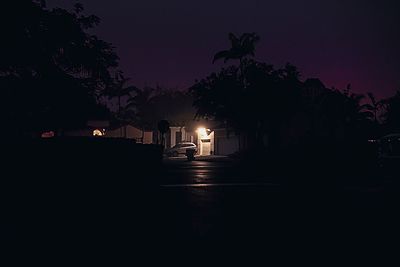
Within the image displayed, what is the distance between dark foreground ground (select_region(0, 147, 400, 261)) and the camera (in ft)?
17.2

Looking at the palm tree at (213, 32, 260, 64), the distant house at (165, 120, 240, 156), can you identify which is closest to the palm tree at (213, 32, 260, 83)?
the palm tree at (213, 32, 260, 64)

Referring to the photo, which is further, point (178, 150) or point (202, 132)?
point (202, 132)

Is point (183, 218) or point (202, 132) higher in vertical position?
point (202, 132)

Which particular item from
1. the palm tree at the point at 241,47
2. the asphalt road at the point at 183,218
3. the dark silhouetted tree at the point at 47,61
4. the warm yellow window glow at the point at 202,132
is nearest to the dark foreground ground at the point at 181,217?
the asphalt road at the point at 183,218

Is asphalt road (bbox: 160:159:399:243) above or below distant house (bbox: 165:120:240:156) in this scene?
below

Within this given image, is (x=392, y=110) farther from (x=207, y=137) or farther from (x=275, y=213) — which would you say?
(x=275, y=213)

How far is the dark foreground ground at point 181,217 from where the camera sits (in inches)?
206

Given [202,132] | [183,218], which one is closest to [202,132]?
[202,132]

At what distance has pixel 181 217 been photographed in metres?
7.29

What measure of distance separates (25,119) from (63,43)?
5.49 meters

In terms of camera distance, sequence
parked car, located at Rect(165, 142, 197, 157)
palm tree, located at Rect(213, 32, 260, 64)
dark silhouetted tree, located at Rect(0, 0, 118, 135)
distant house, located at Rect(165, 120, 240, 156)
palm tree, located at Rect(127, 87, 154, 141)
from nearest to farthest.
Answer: dark silhouetted tree, located at Rect(0, 0, 118, 135) → palm tree, located at Rect(213, 32, 260, 64) → parked car, located at Rect(165, 142, 197, 157) → distant house, located at Rect(165, 120, 240, 156) → palm tree, located at Rect(127, 87, 154, 141)

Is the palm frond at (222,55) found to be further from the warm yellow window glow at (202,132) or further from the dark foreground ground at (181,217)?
the dark foreground ground at (181,217)

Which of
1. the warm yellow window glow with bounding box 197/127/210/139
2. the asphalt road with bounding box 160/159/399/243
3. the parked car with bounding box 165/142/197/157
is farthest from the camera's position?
the warm yellow window glow with bounding box 197/127/210/139

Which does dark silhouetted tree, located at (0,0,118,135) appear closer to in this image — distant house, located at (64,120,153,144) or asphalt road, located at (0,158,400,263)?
asphalt road, located at (0,158,400,263)
